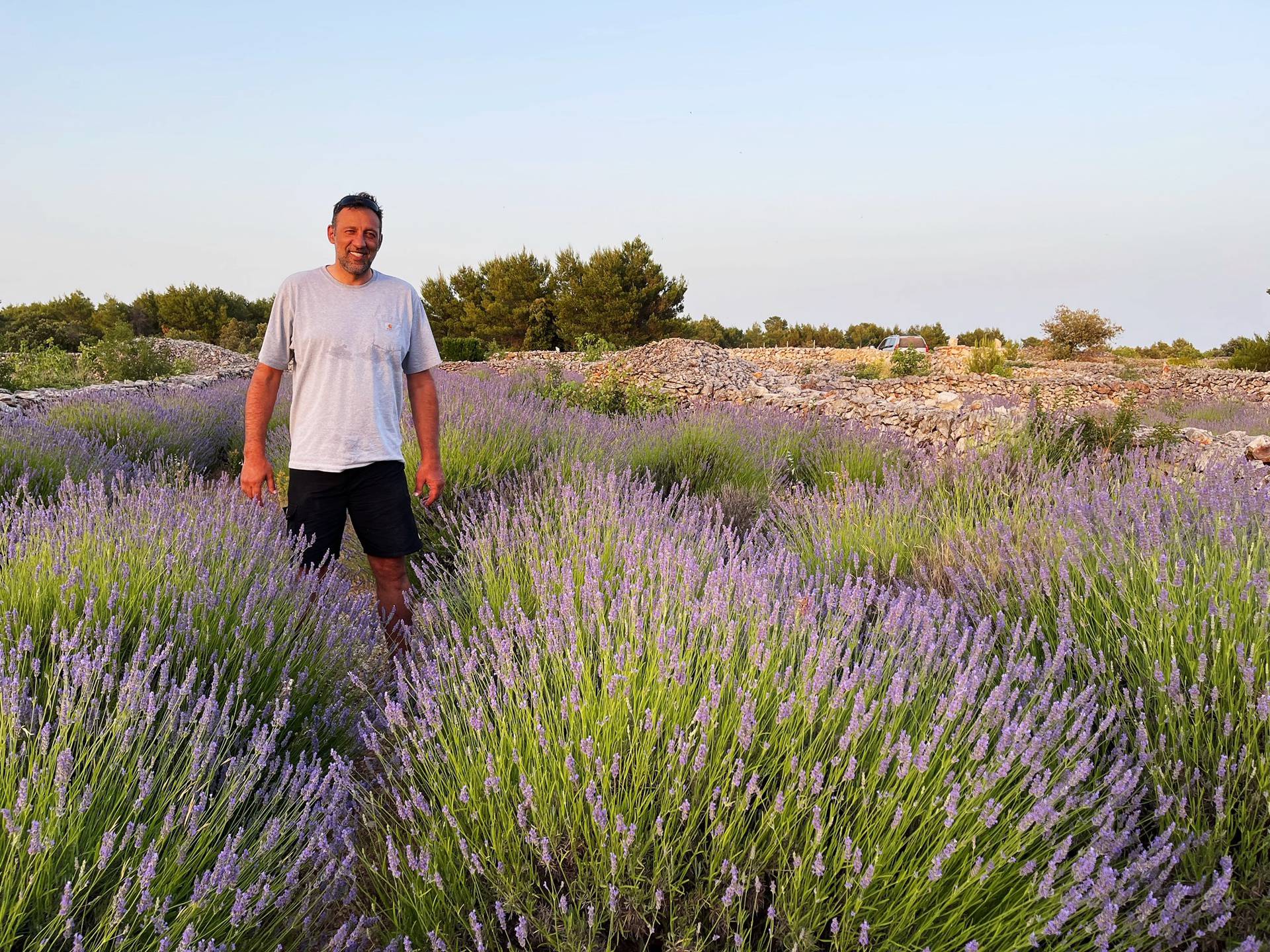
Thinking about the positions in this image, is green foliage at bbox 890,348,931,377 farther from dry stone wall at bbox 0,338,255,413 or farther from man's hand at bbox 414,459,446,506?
man's hand at bbox 414,459,446,506

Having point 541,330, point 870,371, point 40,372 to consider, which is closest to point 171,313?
point 541,330

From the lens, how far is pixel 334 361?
126 inches

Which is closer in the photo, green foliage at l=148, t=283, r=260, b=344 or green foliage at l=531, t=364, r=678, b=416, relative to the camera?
green foliage at l=531, t=364, r=678, b=416

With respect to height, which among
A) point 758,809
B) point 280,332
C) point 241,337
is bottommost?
point 758,809

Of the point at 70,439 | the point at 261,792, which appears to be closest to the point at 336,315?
the point at 261,792

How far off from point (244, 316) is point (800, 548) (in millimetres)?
42199

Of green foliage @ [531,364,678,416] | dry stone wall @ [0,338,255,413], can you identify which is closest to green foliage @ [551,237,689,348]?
dry stone wall @ [0,338,255,413]

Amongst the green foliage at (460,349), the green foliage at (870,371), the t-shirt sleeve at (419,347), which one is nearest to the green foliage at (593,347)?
the green foliage at (870,371)

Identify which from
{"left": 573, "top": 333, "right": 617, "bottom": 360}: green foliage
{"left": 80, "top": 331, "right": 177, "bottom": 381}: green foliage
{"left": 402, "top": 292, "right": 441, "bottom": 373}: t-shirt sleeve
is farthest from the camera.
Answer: {"left": 573, "top": 333, "right": 617, "bottom": 360}: green foliage

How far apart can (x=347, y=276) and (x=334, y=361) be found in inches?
15.1

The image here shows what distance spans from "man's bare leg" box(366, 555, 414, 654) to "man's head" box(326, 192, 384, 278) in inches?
51.8

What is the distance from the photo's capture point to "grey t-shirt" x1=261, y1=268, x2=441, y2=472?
3.20 m

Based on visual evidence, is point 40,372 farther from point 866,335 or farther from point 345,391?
point 866,335

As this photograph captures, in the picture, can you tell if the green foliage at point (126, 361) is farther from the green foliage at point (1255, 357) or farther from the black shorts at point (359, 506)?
the green foliage at point (1255, 357)
